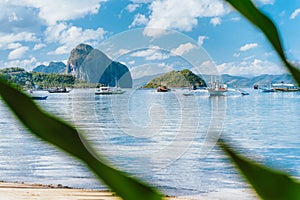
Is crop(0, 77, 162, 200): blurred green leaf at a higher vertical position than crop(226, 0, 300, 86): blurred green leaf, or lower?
lower

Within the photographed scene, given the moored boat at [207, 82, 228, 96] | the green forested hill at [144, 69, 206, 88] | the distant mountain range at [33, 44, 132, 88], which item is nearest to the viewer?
the distant mountain range at [33, 44, 132, 88]

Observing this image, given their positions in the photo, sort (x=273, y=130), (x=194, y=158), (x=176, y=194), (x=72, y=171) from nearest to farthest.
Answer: (x=176, y=194)
(x=72, y=171)
(x=194, y=158)
(x=273, y=130)

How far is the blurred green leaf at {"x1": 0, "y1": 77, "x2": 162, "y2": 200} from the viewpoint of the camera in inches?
2.3

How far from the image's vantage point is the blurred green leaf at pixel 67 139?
59 mm

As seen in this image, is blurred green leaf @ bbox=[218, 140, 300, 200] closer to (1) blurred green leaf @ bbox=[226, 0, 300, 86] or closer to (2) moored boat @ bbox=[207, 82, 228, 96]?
(1) blurred green leaf @ bbox=[226, 0, 300, 86]

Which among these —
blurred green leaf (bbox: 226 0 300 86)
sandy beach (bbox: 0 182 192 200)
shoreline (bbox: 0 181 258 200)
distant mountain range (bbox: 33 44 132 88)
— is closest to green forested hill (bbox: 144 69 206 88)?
distant mountain range (bbox: 33 44 132 88)

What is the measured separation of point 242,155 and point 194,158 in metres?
9.43

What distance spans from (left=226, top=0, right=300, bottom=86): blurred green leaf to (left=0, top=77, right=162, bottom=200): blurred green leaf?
3cm

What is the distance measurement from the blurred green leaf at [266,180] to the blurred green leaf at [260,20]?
0.02 metres

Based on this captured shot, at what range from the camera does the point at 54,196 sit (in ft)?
16.8

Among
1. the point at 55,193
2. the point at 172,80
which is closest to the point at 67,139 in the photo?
the point at 172,80

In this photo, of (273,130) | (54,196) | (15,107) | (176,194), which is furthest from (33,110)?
(273,130)

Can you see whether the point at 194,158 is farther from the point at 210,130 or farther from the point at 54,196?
the point at 210,130

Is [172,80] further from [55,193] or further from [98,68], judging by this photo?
[55,193]
